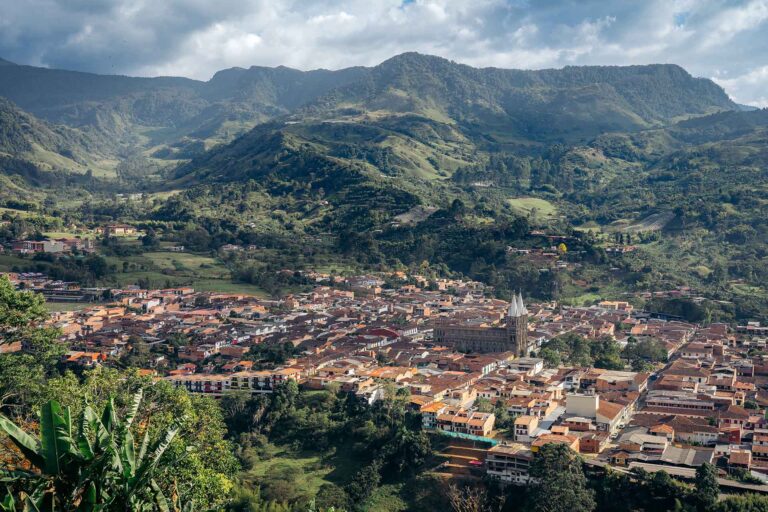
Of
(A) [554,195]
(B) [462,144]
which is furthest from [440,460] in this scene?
(B) [462,144]

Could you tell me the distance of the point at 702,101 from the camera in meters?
184

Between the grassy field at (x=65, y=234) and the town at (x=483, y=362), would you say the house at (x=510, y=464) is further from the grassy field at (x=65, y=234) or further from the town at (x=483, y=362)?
the grassy field at (x=65, y=234)

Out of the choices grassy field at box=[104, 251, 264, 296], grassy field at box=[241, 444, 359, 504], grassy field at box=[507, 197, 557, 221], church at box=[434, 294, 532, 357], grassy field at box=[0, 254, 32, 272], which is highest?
grassy field at box=[507, 197, 557, 221]

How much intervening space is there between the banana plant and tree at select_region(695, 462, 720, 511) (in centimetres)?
1683

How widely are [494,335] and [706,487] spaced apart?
18.6m

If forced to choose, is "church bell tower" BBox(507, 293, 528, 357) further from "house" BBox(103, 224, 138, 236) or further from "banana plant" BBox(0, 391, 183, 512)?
"house" BBox(103, 224, 138, 236)

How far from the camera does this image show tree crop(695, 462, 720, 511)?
21.1 metres

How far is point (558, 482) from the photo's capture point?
22.0m

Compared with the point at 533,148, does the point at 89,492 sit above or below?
below

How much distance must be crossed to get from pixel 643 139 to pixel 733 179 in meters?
42.9

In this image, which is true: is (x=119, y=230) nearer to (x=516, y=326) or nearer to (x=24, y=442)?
(x=516, y=326)

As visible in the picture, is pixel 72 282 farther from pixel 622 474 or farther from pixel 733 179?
pixel 733 179

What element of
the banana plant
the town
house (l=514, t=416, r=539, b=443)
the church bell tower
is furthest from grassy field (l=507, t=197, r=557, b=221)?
the banana plant

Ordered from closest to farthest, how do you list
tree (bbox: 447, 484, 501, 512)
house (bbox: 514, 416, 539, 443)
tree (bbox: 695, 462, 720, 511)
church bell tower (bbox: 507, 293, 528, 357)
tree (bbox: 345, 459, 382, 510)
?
1. tree (bbox: 695, 462, 720, 511)
2. tree (bbox: 447, 484, 501, 512)
3. tree (bbox: 345, 459, 382, 510)
4. house (bbox: 514, 416, 539, 443)
5. church bell tower (bbox: 507, 293, 528, 357)
